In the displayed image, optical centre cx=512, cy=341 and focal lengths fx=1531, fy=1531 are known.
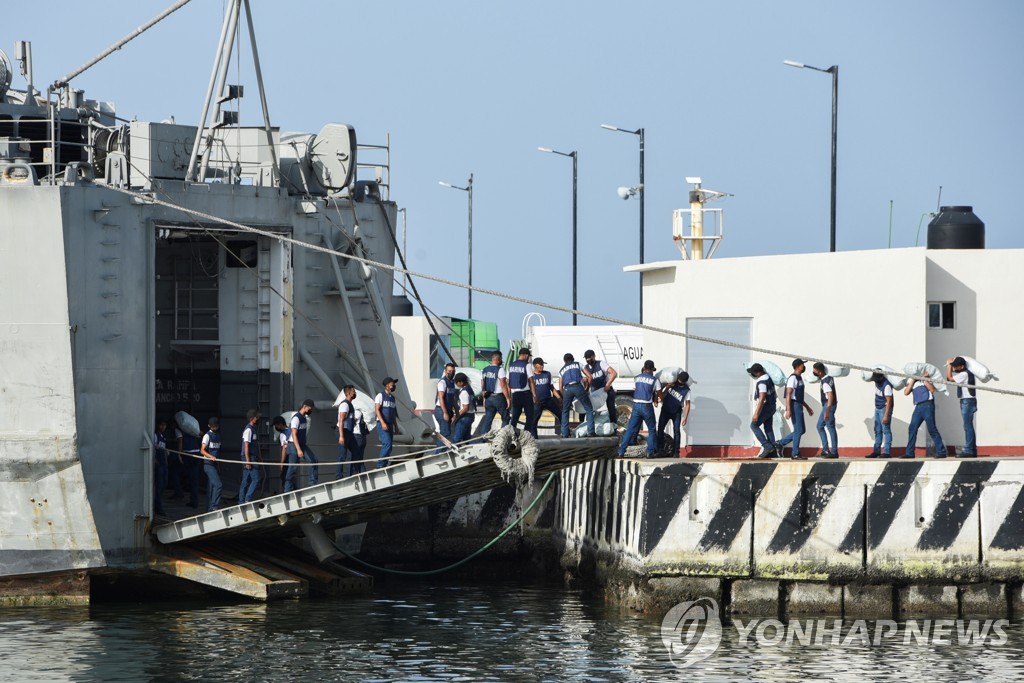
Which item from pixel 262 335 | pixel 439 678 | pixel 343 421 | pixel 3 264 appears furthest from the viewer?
pixel 262 335

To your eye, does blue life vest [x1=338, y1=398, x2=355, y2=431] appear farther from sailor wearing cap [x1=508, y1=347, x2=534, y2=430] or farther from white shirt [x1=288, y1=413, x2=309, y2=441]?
sailor wearing cap [x1=508, y1=347, x2=534, y2=430]

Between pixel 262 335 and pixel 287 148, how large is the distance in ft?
10.8

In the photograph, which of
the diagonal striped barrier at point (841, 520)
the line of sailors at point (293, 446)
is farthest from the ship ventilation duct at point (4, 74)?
the diagonal striped barrier at point (841, 520)

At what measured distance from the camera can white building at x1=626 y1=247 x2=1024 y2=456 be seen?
20.8 metres

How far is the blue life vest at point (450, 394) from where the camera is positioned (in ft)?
67.0

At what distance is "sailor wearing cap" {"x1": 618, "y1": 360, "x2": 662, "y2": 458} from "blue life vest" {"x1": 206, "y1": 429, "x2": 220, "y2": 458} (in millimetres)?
5264

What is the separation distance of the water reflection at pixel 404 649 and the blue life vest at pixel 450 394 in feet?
8.71

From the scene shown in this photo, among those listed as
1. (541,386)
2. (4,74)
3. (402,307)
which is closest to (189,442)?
(541,386)

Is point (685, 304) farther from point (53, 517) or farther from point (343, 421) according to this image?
point (53, 517)

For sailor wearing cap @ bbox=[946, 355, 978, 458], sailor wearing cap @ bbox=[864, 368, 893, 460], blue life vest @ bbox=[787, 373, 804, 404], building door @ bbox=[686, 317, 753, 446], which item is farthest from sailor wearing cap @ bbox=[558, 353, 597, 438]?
sailor wearing cap @ bbox=[946, 355, 978, 458]

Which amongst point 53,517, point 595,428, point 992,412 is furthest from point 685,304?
point 53,517

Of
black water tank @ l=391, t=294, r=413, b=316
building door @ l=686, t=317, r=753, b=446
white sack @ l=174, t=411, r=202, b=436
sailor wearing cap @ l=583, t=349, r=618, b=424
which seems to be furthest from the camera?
black water tank @ l=391, t=294, r=413, b=316

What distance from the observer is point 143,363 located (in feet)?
62.9

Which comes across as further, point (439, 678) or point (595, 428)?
point (595, 428)
